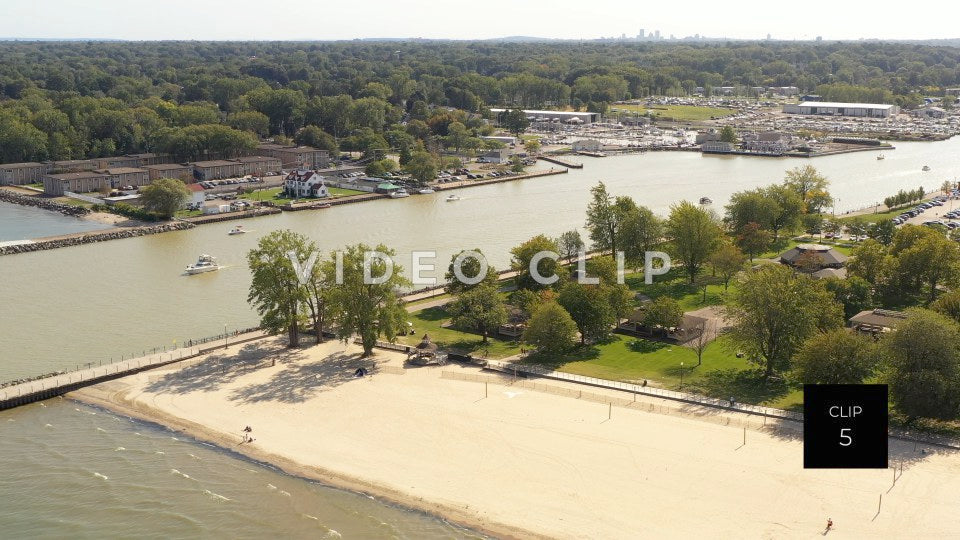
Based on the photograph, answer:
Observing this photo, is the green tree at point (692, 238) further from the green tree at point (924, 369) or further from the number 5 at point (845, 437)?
the number 5 at point (845, 437)

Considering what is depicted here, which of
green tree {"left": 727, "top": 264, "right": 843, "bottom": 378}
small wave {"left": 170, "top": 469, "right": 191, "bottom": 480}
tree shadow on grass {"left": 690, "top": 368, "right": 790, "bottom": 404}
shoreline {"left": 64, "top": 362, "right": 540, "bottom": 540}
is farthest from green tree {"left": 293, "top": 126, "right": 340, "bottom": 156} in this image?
small wave {"left": 170, "top": 469, "right": 191, "bottom": 480}

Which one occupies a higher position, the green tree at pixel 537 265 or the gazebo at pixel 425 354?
the green tree at pixel 537 265

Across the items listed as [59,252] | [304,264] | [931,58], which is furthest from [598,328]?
[931,58]

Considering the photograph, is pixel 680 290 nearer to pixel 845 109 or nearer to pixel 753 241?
pixel 753 241

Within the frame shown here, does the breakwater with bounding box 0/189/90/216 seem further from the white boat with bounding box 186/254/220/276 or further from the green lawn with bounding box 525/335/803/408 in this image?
the green lawn with bounding box 525/335/803/408

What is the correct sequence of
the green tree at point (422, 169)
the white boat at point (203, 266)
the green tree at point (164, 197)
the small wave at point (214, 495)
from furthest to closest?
the green tree at point (422, 169)
the green tree at point (164, 197)
the white boat at point (203, 266)
the small wave at point (214, 495)

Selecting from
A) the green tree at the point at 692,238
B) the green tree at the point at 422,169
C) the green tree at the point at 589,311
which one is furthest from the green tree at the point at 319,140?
the green tree at the point at 589,311

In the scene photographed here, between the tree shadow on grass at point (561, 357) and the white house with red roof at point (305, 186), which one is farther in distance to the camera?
the white house with red roof at point (305, 186)
